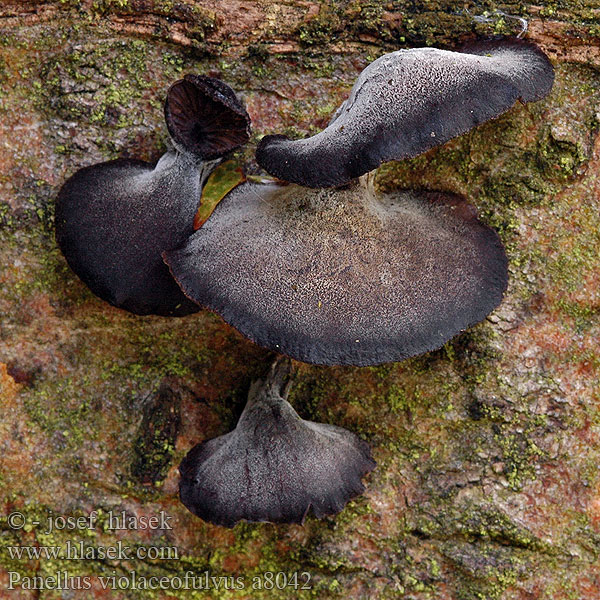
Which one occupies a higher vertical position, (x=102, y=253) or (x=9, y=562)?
(x=102, y=253)

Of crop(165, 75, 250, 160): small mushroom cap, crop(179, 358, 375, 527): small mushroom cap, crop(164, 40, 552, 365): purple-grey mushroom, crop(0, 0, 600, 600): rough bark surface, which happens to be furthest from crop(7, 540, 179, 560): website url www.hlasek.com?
crop(165, 75, 250, 160): small mushroom cap

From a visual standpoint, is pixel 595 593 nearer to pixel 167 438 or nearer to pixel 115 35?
pixel 167 438

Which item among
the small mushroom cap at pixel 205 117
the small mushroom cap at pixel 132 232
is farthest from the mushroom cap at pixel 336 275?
the small mushroom cap at pixel 205 117

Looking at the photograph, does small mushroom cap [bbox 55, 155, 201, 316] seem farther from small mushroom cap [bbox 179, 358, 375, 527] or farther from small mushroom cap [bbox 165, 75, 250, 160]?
small mushroom cap [bbox 179, 358, 375, 527]

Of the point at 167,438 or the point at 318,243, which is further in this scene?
the point at 167,438

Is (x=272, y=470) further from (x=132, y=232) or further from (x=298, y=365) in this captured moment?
(x=132, y=232)

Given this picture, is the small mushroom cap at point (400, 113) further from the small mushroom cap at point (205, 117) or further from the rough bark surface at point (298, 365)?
the rough bark surface at point (298, 365)

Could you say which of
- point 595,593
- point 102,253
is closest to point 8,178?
point 102,253
